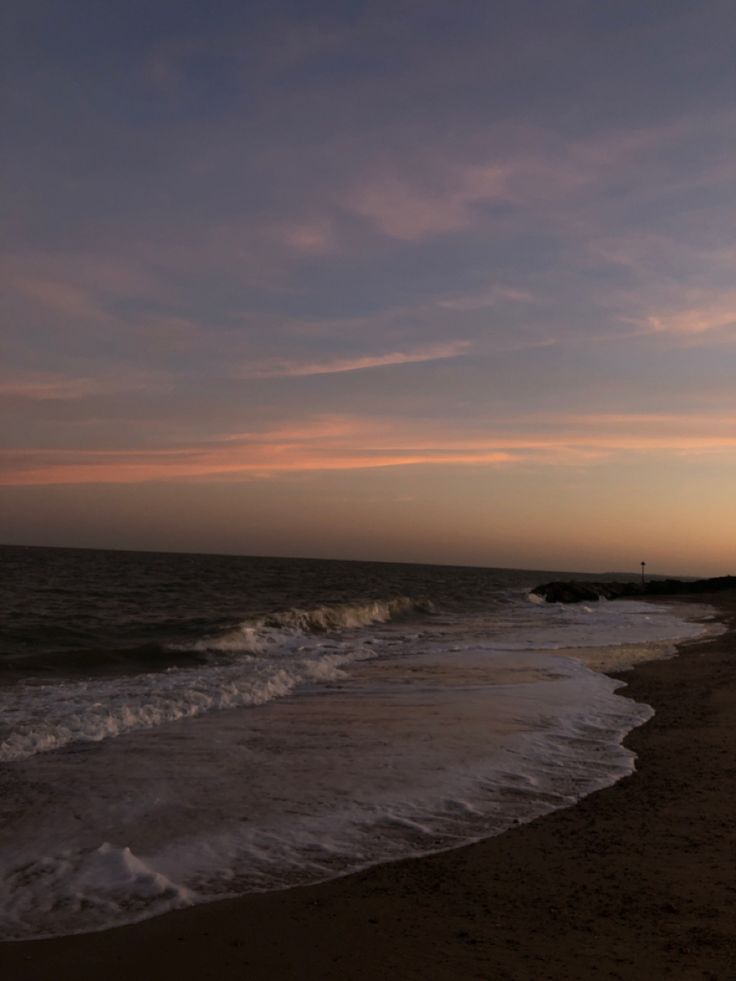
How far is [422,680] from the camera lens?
15258mm

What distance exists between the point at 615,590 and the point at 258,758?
200 feet

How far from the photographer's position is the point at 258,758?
29.9 feet


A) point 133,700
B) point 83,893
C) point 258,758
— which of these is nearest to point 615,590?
point 133,700

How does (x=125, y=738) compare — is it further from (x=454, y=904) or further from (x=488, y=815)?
(x=454, y=904)

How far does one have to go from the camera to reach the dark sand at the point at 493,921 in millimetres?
4398

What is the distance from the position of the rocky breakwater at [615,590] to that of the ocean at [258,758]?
34366mm

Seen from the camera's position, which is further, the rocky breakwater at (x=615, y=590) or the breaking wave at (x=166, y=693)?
the rocky breakwater at (x=615, y=590)

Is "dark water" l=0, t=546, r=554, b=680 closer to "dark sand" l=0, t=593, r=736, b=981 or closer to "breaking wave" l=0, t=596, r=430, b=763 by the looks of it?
"breaking wave" l=0, t=596, r=430, b=763

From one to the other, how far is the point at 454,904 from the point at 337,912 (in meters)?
0.78

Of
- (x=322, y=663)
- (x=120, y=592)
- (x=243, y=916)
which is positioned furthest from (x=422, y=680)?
(x=120, y=592)

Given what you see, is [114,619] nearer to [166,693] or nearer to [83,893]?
[166,693]

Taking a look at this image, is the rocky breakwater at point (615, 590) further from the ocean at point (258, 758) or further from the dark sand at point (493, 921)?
the dark sand at point (493, 921)

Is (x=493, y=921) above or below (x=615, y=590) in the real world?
above

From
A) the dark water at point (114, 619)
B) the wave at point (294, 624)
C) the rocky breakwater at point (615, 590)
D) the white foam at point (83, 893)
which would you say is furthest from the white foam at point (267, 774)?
the rocky breakwater at point (615, 590)
